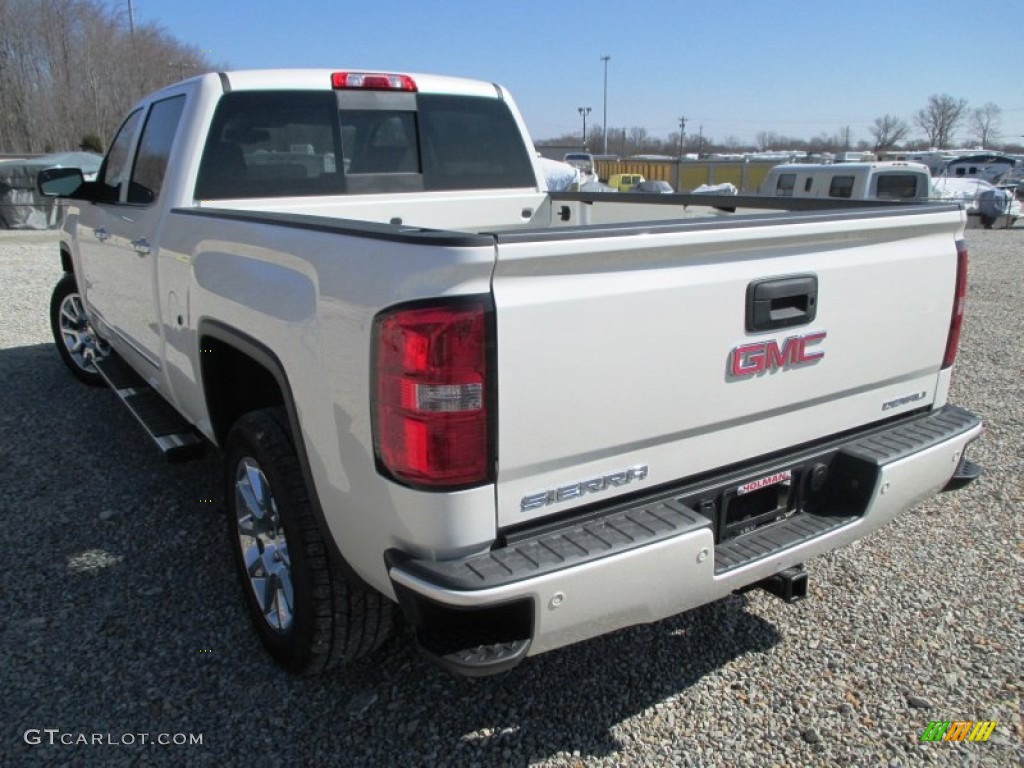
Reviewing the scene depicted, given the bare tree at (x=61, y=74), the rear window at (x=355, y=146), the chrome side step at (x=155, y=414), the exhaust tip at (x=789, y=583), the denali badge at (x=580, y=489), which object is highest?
the bare tree at (x=61, y=74)

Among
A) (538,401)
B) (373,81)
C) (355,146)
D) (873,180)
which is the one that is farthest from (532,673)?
(873,180)

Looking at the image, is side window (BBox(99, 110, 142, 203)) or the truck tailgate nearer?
the truck tailgate

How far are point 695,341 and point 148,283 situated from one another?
2.68 m

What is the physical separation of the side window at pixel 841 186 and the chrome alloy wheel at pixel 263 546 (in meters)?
18.5

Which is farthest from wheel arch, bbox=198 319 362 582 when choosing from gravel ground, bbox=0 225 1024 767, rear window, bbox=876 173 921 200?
rear window, bbox=876 173 921 200

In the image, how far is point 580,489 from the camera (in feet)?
6.82

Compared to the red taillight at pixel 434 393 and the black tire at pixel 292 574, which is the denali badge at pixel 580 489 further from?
the black tire at pixel 292 574

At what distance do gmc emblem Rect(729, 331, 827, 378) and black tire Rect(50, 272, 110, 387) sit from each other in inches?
199

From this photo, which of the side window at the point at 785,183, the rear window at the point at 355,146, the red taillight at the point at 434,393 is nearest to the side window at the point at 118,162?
the rear window at the point at 355,146

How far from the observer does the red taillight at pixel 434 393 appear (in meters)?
1.81

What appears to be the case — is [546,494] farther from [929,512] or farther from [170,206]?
[929,512]

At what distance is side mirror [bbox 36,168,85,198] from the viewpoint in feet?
14.3

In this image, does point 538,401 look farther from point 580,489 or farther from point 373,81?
point 373,81

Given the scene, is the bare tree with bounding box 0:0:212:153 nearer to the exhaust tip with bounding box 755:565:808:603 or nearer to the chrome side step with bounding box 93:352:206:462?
the chrome side step with bounding box 93:352:206:462
